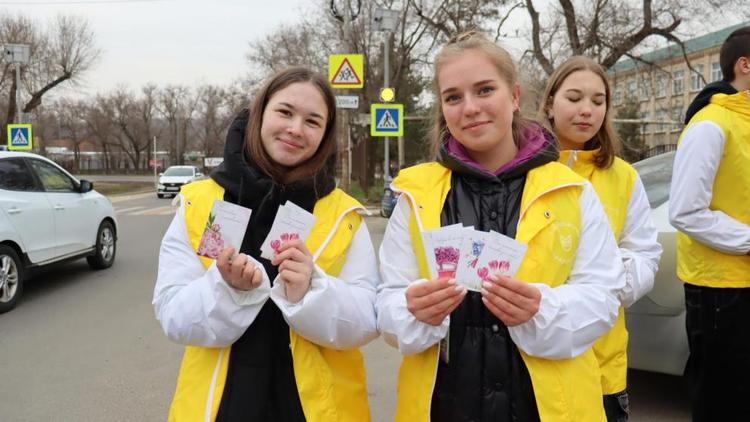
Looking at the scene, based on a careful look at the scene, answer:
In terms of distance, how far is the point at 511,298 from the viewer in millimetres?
1504

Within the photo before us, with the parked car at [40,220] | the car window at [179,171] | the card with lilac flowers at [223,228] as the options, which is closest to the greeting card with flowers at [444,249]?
the card with lilac flowers at [223,228]

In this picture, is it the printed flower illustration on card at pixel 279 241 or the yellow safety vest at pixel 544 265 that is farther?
the printed flower illustration on card at pixel 279 241

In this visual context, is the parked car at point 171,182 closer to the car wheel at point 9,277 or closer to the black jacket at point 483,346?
the car wheel at point 9,277

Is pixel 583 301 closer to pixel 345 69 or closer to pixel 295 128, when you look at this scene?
pixel 295 128

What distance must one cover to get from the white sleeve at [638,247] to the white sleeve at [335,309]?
104 centimetres

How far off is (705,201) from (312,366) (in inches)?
75.8

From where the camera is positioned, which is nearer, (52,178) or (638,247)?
(638,247)

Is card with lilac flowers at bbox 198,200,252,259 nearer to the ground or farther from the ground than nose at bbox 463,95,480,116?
nearer to the ground

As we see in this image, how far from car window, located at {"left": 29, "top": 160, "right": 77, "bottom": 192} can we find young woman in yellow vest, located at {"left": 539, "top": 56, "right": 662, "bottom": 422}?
22.9 ft

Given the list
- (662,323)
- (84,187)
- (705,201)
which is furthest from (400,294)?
(84,187)

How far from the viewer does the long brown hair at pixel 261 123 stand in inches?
77.2

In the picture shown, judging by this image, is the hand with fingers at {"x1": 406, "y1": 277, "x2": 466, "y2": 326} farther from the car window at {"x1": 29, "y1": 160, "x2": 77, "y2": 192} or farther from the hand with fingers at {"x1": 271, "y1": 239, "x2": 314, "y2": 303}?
the car window at {"x1": 29, "y1": 160, "x2": 77, "y2": 192}

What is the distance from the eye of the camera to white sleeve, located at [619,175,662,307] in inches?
86.2

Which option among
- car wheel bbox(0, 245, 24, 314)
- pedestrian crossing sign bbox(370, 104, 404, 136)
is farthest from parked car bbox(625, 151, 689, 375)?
pedestrian crossing sign bbox(370, 104, 404, 136)
